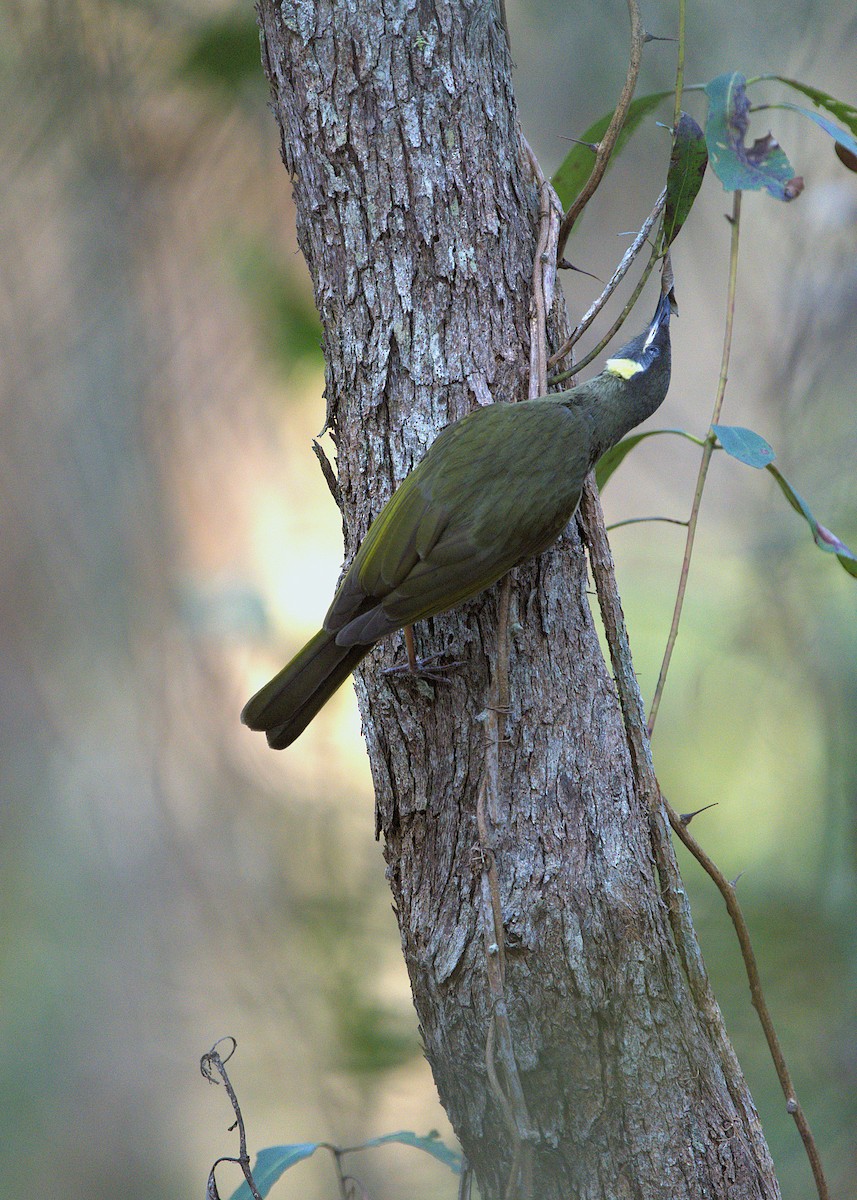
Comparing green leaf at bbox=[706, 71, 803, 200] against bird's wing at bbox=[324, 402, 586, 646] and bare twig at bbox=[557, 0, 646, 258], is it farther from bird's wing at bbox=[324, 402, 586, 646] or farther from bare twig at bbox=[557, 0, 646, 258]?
bird's wing at bbox=[324, 402, 586, 646]

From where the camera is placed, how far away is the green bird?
1.62 metres

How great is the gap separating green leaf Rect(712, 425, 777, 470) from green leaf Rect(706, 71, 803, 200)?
1.35ft

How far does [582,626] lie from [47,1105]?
3399 millimetres

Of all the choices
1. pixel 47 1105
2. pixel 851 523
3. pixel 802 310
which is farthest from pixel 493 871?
pixel 47 1105

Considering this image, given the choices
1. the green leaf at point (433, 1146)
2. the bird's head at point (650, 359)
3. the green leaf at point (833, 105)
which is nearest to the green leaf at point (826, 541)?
the bird's head at point (650, 359)

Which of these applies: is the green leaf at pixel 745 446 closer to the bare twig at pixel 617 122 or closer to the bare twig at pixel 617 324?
the bare twig at pixel 617 324

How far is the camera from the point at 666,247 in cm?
179

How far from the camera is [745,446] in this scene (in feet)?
5.73

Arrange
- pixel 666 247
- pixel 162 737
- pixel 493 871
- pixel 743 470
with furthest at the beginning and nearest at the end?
pixel 743 470, pixel 162 737, pixel 666 247, pixel 493 871

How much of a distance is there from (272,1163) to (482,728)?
0.99m

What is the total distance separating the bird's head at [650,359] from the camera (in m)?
1.91

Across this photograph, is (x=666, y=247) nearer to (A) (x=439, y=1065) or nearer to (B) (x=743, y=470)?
(A) (x=439, y=1065)

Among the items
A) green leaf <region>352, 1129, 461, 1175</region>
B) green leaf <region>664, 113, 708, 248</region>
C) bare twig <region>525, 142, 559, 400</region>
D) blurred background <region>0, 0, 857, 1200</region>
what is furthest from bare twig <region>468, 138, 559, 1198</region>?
blurred background <region>0, 0, 857, 1200</region>

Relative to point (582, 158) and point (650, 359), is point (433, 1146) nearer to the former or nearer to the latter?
point (650, 359)
